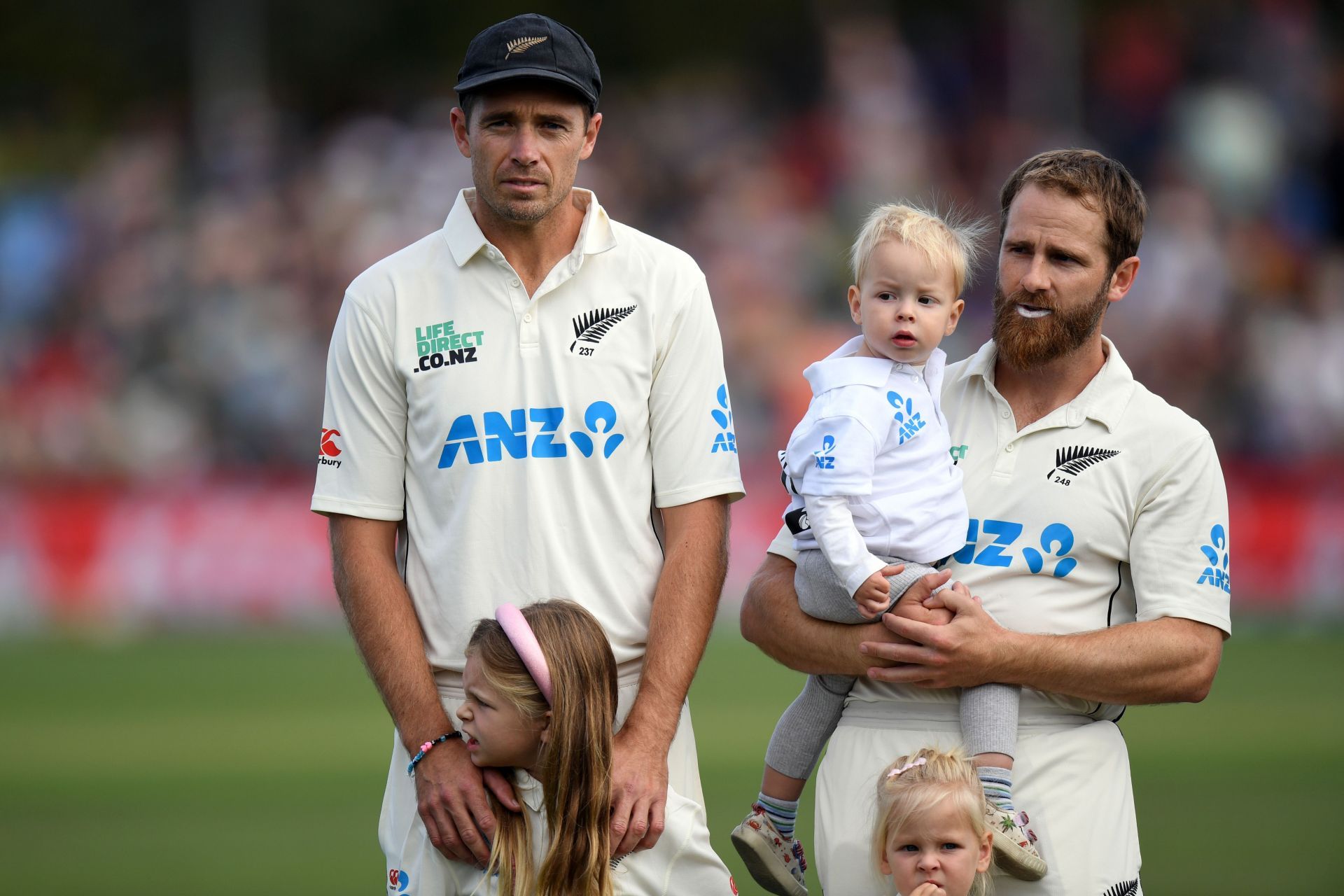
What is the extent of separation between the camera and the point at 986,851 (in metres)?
3.93

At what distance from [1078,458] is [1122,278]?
19.1 inches

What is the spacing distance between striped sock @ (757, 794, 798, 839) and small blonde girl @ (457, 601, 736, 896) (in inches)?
21.8

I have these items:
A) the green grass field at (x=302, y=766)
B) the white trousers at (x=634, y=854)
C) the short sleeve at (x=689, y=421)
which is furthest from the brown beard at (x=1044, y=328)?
the green grass field at (x=302, y=766)

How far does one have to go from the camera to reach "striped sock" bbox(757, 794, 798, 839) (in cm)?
445

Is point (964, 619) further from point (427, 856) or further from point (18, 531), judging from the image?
point (18, 531)

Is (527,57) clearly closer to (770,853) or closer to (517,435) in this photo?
(517,435)

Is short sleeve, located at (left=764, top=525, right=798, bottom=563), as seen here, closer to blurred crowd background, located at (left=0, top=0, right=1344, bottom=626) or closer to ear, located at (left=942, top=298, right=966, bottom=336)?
ear, located at (left=942, top=298, right=966, bottom=336)

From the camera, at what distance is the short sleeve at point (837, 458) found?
13.3 ft

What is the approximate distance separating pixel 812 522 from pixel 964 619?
43 centimetres

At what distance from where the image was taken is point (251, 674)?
46.4 ft

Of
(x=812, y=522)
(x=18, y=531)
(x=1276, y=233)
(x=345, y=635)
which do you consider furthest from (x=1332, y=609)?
(x=812, y=522)

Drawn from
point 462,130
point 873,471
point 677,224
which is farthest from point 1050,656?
point 677,224

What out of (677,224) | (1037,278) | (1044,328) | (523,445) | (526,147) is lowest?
(523,445)

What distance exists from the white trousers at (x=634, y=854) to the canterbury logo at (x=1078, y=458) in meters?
1.12
